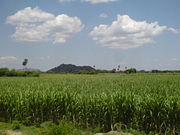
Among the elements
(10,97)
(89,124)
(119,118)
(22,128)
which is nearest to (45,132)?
(22,128)

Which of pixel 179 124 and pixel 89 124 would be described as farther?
pixel 89 124

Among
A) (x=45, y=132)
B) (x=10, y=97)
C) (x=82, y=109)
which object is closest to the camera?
(x=45, y=132)

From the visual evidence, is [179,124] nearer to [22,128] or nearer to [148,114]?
[148,114]

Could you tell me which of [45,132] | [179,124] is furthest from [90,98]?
[179,124]

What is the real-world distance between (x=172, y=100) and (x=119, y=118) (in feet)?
7.43

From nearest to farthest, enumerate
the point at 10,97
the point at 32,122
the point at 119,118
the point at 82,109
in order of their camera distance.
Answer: the point at 119,118 < the point at 82,109 < the point at 32,122 < the point at 10,97

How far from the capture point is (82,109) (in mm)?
8656

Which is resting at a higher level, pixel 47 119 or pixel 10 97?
pixel 10 97

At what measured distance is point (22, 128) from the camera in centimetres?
831

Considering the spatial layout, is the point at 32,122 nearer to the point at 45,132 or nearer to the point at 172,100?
→ the point at 45,132

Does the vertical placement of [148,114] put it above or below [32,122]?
above

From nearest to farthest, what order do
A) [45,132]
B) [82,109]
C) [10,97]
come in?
[45,132]
[82,109]
[10,97]

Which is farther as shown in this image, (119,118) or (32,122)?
(32,122)

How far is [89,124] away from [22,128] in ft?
9.54
